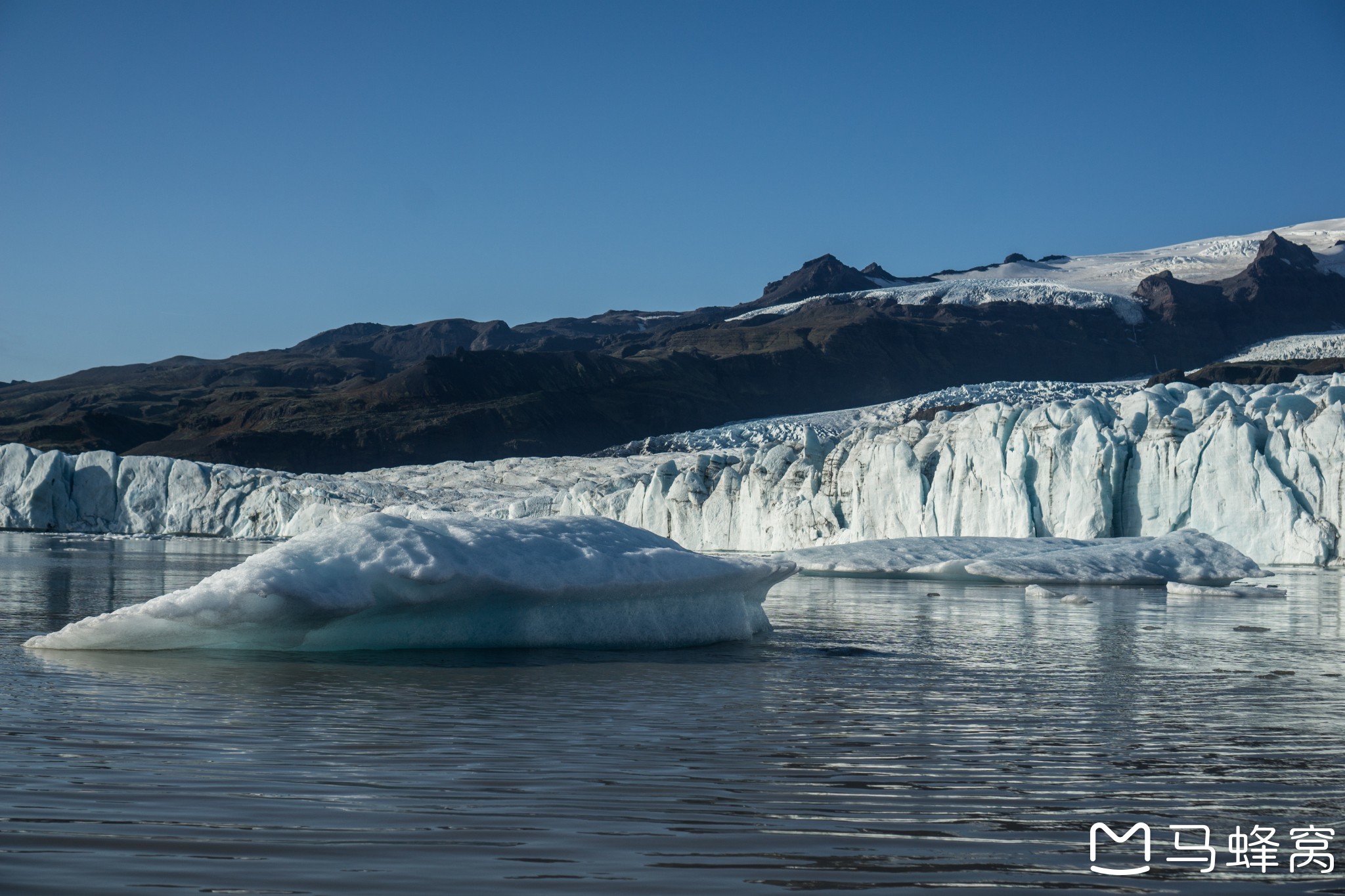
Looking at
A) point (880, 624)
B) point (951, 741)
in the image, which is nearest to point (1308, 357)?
point (880, 624)

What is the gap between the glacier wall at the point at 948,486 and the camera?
2664 cm

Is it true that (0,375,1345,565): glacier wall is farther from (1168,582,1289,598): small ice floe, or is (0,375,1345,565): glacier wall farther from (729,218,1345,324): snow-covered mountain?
(729,218,1345,324): snow-covered mountain

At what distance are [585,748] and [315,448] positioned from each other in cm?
10441

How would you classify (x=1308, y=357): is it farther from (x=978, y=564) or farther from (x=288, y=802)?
(x=288, y=802)

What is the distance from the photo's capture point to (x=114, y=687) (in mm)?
6020

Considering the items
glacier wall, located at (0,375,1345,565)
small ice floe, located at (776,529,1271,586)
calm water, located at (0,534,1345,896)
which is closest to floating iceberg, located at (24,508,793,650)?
calm water, located at (0,534,1345,896)

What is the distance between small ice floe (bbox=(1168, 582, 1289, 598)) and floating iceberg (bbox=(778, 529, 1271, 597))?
2.11 metres

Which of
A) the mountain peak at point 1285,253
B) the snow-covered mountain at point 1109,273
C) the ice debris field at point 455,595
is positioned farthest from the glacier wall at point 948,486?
the mountain peak at point 1285,253

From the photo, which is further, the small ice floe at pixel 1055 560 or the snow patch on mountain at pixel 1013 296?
the snow patch on mountain at pixel 1013 296

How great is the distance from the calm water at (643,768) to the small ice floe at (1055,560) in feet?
39.0

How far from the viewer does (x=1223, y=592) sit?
17.7 meters

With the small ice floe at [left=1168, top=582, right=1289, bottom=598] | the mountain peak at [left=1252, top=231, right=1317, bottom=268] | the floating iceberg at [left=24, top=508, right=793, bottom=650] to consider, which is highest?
the mountain peak at [left=1252, top=231, right=1317, bottom=268]

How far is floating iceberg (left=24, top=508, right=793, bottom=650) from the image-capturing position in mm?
7398

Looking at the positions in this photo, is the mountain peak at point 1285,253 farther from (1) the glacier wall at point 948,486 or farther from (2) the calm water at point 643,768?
(2) the calm water at point 643,768
